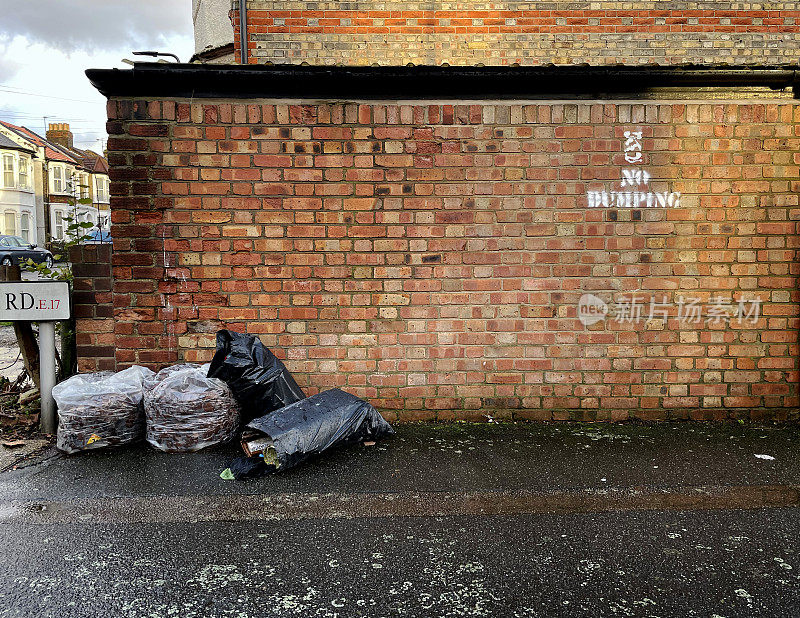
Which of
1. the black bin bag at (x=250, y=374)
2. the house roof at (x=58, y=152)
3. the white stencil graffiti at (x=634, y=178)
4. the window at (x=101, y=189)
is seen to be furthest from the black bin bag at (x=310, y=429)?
the window at (x=101, y=189)

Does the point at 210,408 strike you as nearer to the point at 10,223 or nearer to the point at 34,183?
the point at 10,223

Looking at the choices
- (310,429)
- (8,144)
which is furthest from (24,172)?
(310,429)

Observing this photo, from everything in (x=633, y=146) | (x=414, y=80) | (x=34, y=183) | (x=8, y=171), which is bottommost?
(x=633, y=146)

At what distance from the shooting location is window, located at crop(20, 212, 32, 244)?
39156 millimetres

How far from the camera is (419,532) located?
2984mm

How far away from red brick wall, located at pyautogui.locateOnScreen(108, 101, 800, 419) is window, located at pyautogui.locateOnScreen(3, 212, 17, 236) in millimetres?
40901

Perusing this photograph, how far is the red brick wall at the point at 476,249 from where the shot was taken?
14.8 feet

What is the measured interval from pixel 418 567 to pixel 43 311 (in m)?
3.39

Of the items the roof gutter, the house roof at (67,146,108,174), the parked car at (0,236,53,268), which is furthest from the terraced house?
the roof gutter

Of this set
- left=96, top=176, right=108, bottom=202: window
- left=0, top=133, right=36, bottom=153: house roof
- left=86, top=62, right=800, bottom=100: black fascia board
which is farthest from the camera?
left=96, top=176, right=108, bottom=202: window

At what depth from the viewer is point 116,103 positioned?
14.4 feet

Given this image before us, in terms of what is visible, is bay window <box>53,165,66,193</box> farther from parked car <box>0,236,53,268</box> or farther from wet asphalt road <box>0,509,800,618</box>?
wet asphalt road <box>0,509,800,618</box>

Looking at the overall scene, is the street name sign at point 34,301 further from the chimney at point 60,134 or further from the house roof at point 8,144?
the chimney at point 60,134

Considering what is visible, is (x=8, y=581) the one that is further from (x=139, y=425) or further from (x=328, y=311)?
(x=328, y=311)
